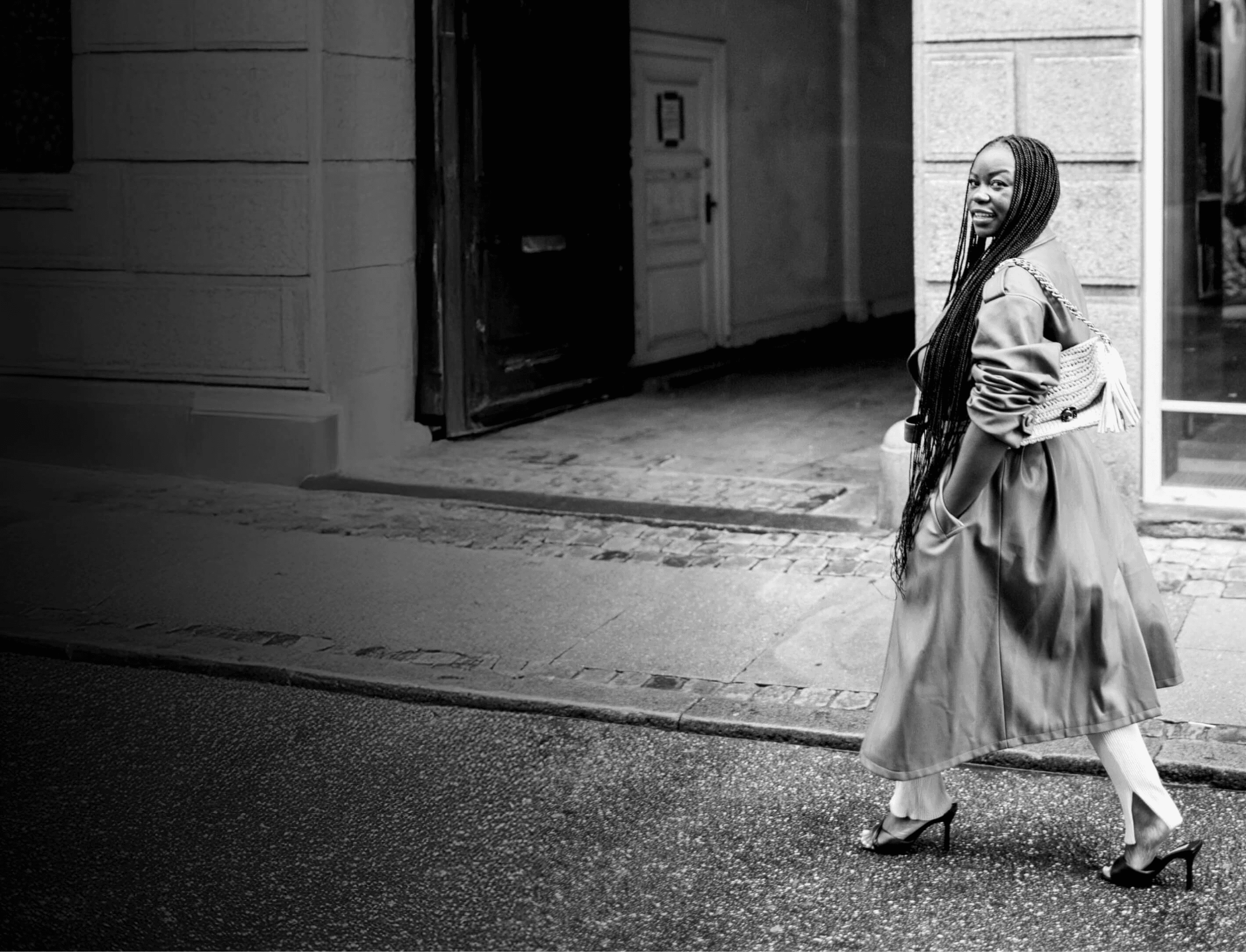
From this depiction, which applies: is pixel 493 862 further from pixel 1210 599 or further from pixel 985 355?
pixel 1210 599

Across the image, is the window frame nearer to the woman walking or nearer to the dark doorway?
the woman walking

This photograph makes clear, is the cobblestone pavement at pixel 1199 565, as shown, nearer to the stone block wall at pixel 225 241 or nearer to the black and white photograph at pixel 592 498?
the black and white photograph at pixel 592 498

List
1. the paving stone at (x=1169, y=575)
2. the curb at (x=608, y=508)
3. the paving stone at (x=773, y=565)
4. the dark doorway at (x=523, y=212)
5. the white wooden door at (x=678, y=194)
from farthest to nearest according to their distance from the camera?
the white wooden door at (x=678, y=194)
the dark doorway at (x=523, y=212)
the curb at (x=608, y=508)
the paving stone at (x=773, y=565)
the paving stone at (x=1169, y=575)

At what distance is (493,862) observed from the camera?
4789 mm

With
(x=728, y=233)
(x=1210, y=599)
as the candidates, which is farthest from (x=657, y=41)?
(x=1210, y=599)

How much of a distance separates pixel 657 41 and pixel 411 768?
347 inches

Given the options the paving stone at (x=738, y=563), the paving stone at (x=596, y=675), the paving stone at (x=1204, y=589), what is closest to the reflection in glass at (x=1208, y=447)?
the paving stone at (x=1204, y=589)

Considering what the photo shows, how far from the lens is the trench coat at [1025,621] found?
4.46m

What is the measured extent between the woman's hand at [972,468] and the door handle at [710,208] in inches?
399

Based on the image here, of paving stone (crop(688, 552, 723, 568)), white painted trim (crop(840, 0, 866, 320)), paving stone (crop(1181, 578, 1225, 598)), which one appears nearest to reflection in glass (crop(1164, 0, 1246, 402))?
paving stone (crop(1181, 578, 1225, 598))

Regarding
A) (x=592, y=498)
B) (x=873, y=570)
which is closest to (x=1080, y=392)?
(x=873, y=570)

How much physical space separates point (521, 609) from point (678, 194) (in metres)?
7.25

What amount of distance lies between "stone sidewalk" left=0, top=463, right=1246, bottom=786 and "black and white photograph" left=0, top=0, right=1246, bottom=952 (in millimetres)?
32

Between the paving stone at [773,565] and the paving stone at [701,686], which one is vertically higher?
the paving stone at [773,565]
